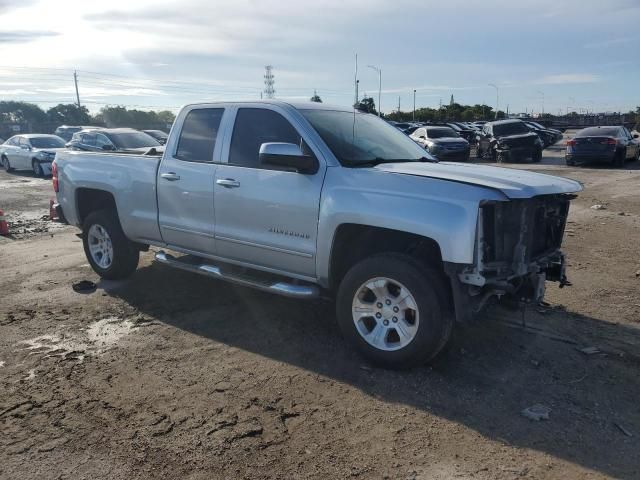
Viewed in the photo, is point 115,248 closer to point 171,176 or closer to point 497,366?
point 171,176

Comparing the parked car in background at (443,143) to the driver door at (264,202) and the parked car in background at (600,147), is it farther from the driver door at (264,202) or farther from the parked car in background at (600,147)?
the driver door at (264,202)

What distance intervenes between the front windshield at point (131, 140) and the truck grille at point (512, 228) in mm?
12775

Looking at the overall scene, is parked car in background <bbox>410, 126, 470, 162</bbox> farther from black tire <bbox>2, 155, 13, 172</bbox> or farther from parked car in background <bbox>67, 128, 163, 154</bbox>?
black tire <bbox>2, 155, 13, 172</bbox>

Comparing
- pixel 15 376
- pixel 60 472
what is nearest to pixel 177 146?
pixel 15 376

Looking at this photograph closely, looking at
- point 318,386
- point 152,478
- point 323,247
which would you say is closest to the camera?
point 152,478

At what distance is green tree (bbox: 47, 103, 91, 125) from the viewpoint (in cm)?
7069

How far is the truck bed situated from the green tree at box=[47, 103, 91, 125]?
69184 mm

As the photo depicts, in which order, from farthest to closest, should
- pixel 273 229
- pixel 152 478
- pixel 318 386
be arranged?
pixel 273 229
pixel 318 386
pixel 152 478

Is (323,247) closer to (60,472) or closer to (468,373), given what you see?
(468,373)

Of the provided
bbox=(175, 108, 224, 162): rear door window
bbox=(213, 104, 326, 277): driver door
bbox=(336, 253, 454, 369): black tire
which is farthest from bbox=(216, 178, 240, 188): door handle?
bbox=(336, 253, 454, 369): black tire

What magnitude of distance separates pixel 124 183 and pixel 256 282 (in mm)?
2162

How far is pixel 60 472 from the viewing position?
10.2 feet

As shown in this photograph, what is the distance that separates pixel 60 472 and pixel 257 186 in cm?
267

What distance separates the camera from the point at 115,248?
21.2ft
